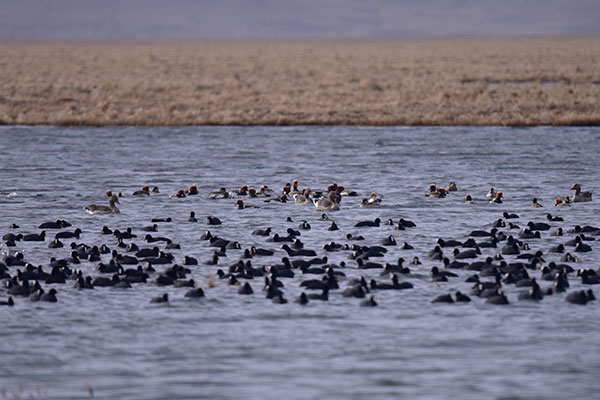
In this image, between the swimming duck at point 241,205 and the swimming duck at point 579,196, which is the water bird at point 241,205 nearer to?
the swimming duck at point 241,205

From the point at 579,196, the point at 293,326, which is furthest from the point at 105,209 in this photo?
the point at 579,196

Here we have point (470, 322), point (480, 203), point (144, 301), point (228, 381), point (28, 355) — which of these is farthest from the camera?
point (480, 203)

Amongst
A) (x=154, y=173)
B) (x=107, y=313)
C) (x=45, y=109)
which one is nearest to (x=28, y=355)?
(x=107, y=313)

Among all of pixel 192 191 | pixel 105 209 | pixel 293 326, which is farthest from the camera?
pixel 192 191

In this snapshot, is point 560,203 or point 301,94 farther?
point 301,94

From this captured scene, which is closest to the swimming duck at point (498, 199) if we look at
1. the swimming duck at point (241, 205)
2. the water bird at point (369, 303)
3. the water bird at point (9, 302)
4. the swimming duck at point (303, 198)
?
the swimming duck at point (303, 198)

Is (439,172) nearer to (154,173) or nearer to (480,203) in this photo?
(480,203)

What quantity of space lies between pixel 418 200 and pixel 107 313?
13.0 meters

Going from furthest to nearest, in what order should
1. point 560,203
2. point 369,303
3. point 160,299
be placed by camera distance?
point 560,203, point 160,299, point 369,303

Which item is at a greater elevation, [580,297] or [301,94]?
[301,94]

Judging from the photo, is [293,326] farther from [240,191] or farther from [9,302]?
[240,191]

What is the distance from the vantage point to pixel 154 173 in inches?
1294

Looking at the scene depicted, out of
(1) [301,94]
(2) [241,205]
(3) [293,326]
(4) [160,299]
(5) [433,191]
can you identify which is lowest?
(3) [293,326]

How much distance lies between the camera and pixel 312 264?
18.5m
